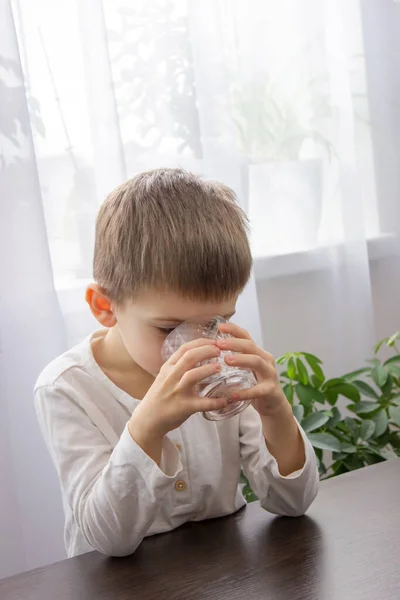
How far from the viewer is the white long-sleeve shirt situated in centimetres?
84

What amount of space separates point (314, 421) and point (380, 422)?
0.14 meters

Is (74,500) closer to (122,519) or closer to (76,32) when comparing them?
(122,519)

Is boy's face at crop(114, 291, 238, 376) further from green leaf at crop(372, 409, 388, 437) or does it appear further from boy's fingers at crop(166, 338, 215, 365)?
green leaf at crop(372, 409, 388, 437)

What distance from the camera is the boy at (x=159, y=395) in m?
0.84

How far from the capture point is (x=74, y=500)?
902 millimetres

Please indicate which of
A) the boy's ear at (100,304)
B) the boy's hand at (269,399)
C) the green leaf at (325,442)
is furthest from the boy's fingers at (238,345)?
the green leaf at (325,442)

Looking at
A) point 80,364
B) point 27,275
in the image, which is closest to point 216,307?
point 80,364

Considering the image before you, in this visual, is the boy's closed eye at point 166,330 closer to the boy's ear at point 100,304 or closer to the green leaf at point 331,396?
the boy's ear at point 100,304

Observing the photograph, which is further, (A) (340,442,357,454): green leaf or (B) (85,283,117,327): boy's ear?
(A) (340,442,357,454): green leaf

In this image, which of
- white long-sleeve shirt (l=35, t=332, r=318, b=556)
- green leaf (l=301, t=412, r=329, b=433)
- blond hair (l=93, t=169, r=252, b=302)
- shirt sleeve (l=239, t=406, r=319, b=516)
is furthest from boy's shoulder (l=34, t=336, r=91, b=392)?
green leaf (l=301, t=412, r=329, b=433)

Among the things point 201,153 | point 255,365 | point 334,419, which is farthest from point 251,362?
point 201,153

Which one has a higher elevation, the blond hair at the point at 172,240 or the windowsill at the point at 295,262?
the blond hair at the point at 172,240

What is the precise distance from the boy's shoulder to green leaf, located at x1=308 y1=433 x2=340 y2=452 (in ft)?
1.82

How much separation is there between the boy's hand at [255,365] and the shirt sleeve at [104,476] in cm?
11
